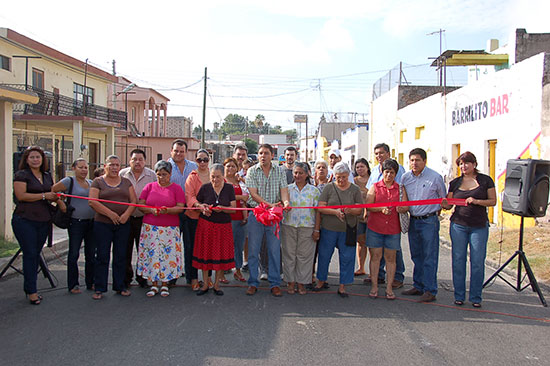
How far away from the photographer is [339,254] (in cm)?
646

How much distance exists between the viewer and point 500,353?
Answer: 14.8ft

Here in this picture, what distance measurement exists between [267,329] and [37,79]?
21051mm

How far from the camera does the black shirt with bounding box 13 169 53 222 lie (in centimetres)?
592

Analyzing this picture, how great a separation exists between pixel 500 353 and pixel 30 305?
17.5 feet

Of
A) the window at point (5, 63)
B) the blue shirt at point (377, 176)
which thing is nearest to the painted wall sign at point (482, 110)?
the blue shirt at point (377, 176)

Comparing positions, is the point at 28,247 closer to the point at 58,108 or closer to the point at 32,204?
the point at 32,204

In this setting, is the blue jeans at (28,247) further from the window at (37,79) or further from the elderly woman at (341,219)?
the window at (37,79)

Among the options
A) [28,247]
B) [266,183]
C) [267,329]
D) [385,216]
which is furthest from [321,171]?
[28,247]

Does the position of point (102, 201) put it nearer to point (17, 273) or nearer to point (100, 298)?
point (100, 298)

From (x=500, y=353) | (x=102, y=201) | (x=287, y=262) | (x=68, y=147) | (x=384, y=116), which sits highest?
(x=384, y=116)

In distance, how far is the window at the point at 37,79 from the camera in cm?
2162

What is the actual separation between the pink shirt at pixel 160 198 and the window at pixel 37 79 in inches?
716

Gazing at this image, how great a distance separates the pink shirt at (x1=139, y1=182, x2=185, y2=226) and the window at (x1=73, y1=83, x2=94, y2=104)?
20.6m

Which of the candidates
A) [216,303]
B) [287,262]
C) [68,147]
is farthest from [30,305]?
[68,147]
